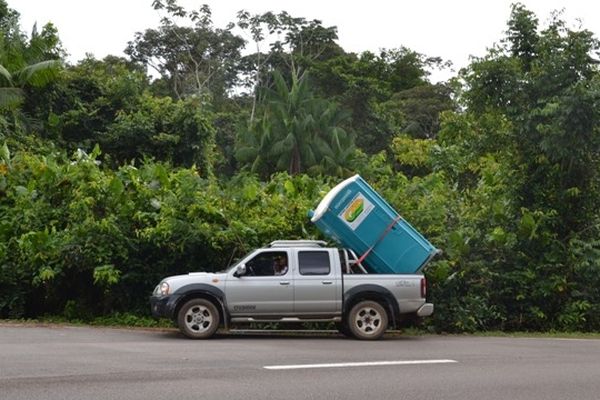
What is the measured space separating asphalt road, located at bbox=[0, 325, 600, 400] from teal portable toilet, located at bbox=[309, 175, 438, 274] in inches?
57.8

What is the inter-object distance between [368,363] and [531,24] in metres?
10.8

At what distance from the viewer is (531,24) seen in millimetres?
19078

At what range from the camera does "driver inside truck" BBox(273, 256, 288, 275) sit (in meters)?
14.9

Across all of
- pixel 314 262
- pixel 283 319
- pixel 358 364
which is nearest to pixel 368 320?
pixel 314 262

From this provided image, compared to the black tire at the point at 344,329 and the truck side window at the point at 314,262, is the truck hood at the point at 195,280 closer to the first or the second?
the truck side window at the point at 314,262

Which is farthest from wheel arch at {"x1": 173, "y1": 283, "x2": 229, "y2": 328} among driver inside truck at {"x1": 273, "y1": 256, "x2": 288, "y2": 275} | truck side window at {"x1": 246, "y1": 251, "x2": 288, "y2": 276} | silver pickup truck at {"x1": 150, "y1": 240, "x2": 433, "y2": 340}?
driver inside truck at {"x1": 273, "y1": 256, "x2": 288, "y2": 275}

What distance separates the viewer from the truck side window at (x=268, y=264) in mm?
14820

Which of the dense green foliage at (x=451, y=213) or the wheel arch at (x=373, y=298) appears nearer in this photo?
the wheel arch at (x=373, y=298)

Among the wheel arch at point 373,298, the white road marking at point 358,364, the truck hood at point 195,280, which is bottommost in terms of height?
the white road marking at point 358,364

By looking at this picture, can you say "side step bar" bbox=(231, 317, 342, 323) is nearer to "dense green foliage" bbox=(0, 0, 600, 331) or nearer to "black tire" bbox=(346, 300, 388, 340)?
"black tire" bbox=(346, 300, 388, 340)

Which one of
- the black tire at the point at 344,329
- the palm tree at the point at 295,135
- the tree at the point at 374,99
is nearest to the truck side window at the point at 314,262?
the black tire at the point at 344,329

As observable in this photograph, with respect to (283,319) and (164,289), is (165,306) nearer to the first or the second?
(164,289)

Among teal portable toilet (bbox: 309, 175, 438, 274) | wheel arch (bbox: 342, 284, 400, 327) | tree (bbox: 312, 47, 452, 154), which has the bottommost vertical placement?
wheel arch (bbox: 342, 284, 400, 327)

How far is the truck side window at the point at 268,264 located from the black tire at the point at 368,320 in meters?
1.42
